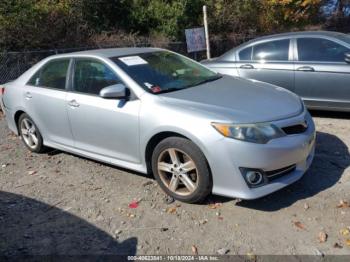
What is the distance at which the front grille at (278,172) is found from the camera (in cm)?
404

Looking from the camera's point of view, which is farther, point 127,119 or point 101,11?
point 101,11

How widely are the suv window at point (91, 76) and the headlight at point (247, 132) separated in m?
1.48

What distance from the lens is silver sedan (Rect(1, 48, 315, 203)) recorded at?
13.0ft

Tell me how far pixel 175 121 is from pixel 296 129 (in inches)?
47.7

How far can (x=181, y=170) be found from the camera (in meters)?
4.31

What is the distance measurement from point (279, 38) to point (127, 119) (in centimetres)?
370

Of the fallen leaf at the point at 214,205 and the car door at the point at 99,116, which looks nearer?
the fallen leaf at the point at 214,205

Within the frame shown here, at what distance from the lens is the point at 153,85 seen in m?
4.70

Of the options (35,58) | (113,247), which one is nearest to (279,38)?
(113,247)

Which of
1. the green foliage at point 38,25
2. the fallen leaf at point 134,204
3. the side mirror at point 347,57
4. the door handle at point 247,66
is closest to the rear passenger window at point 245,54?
the door handle at point 247,66

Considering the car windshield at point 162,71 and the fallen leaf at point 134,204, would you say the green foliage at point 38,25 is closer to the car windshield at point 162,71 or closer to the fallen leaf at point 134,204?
the car windshield at point 162,71

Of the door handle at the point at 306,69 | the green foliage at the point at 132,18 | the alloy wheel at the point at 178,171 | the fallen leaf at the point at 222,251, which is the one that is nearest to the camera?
the fallen leaf at the point at 222,251

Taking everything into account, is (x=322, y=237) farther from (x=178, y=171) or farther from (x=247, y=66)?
(x=247, y=66)

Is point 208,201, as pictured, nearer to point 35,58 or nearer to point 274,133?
point 274,133
